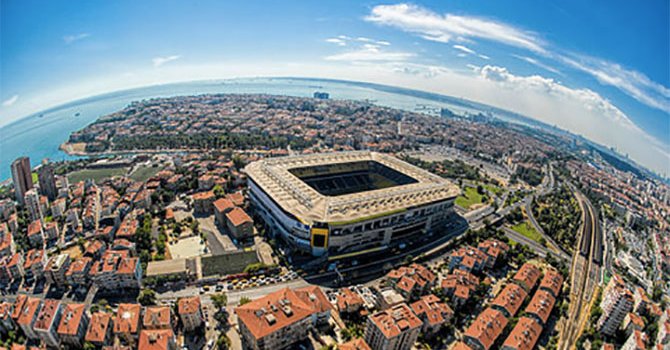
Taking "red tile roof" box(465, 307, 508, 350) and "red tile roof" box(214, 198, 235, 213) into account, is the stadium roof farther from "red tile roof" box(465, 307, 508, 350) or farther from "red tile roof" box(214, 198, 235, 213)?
"red tile roof" box(465, 307, 508, 350)

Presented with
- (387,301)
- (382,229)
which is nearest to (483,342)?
(387,301)

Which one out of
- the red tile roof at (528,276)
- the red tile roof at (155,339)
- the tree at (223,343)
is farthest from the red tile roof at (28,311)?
the red tile roof at (528,276)

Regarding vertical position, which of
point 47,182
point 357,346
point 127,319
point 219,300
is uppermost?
point 47,182

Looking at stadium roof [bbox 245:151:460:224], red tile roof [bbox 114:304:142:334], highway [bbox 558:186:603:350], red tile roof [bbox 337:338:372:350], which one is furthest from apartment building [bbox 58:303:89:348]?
highway [bbox 558:186:603:350]

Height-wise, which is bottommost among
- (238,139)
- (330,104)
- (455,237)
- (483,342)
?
(483,342)

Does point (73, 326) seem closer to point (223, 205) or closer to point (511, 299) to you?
point (223, 205)

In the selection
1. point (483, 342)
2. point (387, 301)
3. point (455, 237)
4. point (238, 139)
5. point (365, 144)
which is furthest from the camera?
point (365, 144)

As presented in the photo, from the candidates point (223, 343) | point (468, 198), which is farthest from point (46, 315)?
point (468, 198)

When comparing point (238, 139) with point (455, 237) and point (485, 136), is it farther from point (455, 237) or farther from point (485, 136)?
point (485, 136)
